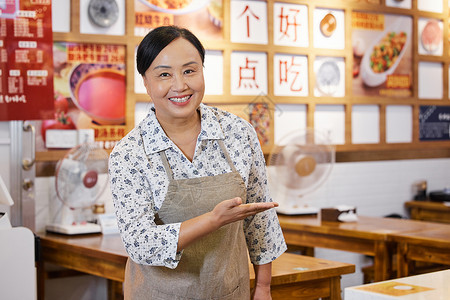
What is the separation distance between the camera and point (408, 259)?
4.03 m

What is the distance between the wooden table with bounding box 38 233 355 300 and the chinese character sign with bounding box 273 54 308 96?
1.88 m

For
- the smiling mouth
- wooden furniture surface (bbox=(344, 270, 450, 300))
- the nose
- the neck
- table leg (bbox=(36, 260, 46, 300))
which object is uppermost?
the nose

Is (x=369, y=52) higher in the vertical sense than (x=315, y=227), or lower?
higher

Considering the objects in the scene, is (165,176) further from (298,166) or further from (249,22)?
(249,22)

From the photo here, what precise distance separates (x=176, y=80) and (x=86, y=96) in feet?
7.15

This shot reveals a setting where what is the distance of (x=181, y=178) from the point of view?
2.30 meters

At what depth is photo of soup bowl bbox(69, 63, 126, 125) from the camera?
424 cm

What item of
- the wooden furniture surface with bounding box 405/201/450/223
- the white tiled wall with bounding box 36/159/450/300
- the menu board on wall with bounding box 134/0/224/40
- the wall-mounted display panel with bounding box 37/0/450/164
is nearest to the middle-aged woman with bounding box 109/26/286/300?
the wall-mounted display panel with bounding box 37/0/450/164

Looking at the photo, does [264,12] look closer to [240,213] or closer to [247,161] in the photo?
[247,161]

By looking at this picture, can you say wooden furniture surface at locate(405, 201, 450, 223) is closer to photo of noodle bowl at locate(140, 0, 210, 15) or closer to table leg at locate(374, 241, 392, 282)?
table leg at locate(374, 241, 392, 282)

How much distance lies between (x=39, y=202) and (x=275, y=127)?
1.91 meters

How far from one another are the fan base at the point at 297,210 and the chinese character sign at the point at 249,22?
4.11 feet

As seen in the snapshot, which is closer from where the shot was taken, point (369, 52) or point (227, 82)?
point (227, 82)

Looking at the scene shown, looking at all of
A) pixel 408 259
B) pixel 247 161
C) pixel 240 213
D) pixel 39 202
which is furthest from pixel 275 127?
pixel 240 213
